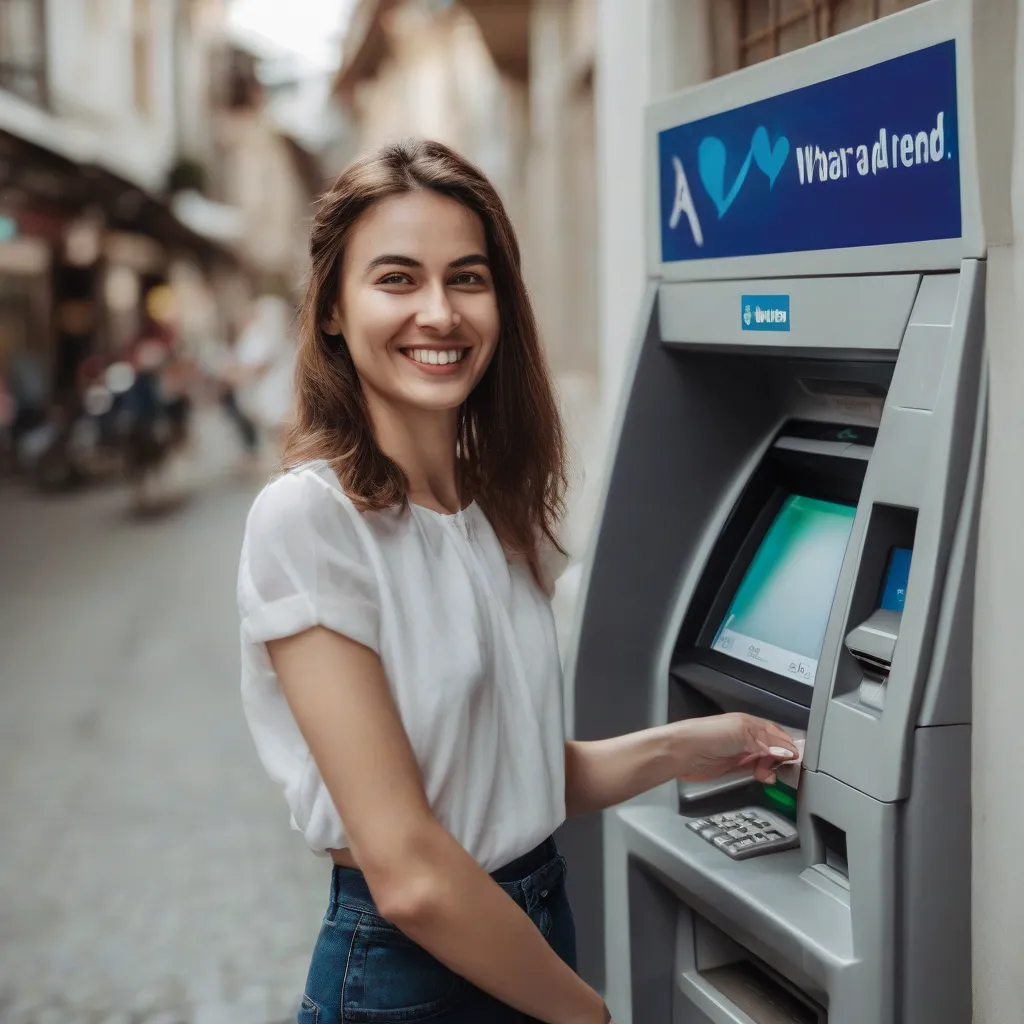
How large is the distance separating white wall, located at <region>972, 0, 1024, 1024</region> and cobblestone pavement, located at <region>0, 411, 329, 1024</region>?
1.95 meters

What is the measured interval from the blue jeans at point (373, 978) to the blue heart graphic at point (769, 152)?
1009mm

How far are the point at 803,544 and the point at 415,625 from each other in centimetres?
71

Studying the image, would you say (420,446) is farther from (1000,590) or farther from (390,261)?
(1000,590)

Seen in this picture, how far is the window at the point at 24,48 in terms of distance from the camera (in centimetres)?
1188

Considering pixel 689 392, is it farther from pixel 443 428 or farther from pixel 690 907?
pixel 690 907

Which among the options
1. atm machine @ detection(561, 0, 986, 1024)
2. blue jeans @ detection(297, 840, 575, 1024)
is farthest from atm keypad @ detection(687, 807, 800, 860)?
blue jeans @ detection(297, 840, 575, 1024)

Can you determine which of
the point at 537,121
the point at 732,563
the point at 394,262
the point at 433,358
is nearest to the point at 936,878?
the point at 732,563

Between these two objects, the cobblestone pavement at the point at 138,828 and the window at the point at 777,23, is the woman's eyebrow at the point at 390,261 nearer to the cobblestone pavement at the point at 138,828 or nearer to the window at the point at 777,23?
the window at the point at 777,23

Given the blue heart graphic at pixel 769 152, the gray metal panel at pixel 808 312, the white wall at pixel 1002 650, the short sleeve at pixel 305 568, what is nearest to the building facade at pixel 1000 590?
the white wall at pixel 1002 650

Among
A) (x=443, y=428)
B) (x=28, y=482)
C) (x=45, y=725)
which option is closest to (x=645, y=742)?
(x=443, y=428)

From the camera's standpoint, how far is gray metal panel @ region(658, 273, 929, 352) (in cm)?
142

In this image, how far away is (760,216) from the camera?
1640mm

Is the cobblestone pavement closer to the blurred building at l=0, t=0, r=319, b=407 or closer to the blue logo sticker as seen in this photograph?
the blue logo sticker

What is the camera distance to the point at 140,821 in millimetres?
4117
